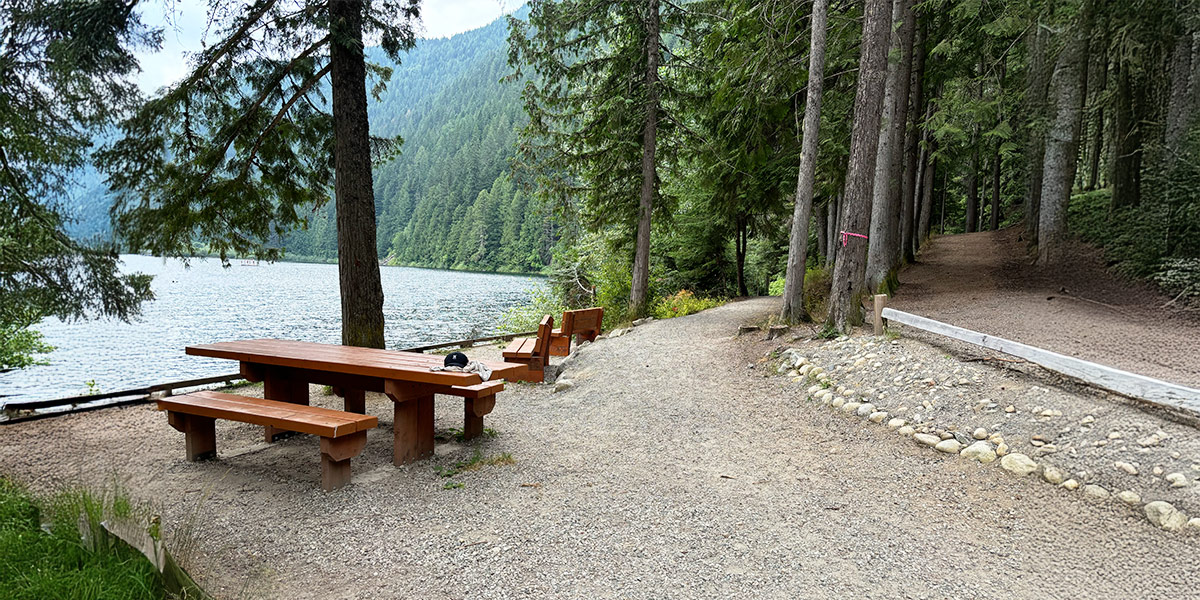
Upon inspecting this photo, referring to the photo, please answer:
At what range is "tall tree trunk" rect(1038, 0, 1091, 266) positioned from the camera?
11.4 meters

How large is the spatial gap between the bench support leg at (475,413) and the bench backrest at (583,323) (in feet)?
15.8

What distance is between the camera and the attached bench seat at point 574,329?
10.3 metres

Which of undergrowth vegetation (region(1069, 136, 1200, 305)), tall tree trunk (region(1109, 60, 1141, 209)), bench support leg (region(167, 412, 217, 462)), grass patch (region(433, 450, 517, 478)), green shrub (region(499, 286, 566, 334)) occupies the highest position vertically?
tall tree trunk (region(1109, 60, 1141, 209))

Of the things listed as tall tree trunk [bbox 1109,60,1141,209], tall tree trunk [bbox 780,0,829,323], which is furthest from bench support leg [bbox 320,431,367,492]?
tall tree trunk [bbox 1109,60,1141,209]

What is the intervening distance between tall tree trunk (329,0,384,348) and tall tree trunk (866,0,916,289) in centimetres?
814

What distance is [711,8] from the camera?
13.5 meters

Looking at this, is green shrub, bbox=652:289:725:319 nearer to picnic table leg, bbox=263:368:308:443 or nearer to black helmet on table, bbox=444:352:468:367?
picnic table leg, bbox=263:368:308:443

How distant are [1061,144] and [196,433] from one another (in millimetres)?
14958

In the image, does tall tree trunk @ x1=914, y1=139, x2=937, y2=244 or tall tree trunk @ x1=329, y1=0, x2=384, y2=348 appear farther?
tall tree trunk @ x1=914, y1=139, x2=937, y2=244

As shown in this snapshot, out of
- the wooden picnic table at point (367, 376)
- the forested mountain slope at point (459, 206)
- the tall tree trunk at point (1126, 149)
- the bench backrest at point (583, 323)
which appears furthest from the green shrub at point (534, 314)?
the forested mountain slope at point (459, 206)

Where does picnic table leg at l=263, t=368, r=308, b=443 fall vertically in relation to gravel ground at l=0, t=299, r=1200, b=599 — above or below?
above

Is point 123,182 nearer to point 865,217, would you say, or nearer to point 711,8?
point 865,217

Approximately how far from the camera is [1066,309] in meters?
8.94

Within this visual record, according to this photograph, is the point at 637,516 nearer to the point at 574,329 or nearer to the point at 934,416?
the point at 934,416
